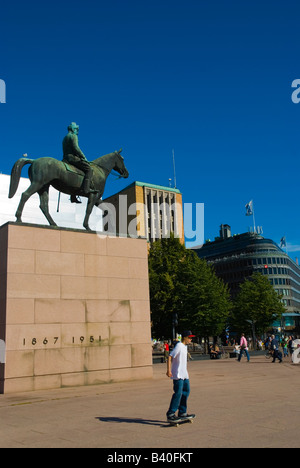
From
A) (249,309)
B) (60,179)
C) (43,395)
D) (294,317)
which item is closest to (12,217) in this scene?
(249,309)

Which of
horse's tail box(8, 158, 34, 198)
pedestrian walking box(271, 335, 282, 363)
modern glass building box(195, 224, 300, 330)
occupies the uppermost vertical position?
modern glass building box(195, 224, 300, 330)

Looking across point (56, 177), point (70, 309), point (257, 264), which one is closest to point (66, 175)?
point (56, 177)

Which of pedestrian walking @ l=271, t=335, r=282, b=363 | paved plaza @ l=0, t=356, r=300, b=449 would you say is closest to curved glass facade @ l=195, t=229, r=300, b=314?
pedestrian walking @ l=271, t=335, r=282, b=363

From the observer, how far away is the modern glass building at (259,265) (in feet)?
368

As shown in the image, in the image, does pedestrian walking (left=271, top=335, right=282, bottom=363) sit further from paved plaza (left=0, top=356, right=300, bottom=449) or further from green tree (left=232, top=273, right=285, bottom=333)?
green tree (left=232, top=273, right=285, bottom=333)

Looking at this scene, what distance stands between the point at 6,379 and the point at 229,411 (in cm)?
756

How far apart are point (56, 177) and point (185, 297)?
28018 mm

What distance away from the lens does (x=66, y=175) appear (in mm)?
16219

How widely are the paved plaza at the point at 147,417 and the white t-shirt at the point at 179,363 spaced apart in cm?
89

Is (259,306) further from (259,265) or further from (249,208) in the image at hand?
(259,265)

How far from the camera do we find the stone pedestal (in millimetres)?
13938

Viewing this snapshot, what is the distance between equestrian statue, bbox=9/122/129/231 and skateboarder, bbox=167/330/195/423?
29.4 feet

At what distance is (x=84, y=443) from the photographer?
21.9 ft
